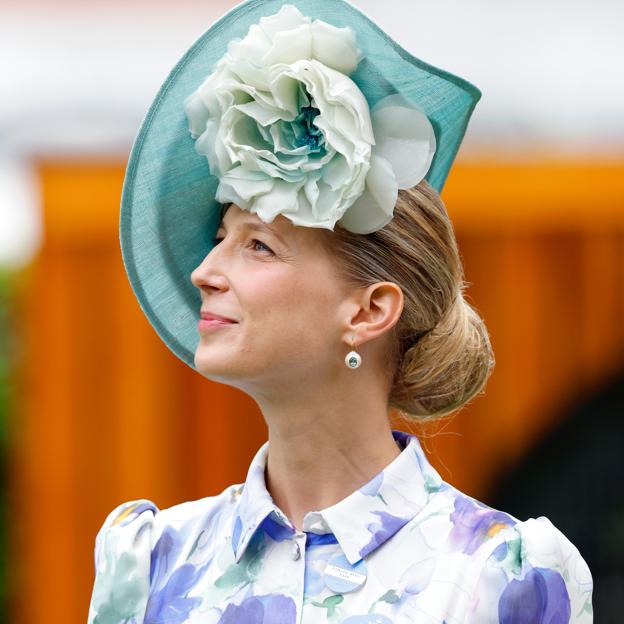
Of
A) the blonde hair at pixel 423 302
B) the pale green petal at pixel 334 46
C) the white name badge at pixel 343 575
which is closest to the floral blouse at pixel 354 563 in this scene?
the white name badge at pixel 343 575

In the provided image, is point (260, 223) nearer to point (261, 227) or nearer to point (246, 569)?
point (261, 227)

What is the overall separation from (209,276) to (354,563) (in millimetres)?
492

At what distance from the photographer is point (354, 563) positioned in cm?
204

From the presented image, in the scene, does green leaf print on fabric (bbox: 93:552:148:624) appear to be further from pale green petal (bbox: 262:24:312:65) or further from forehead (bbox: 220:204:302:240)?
pale green petal (bbox: 262:24:312:65)

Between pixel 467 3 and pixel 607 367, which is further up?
pixel 467 3

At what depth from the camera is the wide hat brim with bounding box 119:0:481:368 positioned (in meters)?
2.14

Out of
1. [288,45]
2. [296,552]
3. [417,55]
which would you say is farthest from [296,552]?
[417,55]

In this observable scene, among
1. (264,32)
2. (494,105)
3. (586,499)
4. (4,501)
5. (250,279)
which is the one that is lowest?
(4,501)

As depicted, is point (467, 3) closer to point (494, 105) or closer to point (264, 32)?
point (494, 105)

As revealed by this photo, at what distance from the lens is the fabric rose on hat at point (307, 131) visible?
207 centimetres

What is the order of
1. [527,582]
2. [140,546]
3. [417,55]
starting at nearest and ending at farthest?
[527,582] < [140,546] < [417,55]

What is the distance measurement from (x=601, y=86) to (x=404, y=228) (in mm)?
3851

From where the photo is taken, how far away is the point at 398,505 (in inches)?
82.6

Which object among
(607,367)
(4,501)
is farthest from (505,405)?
(4,501)
